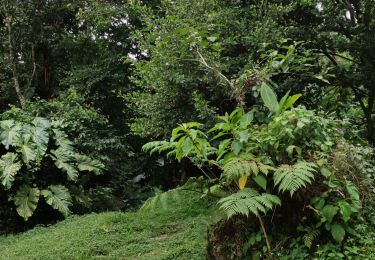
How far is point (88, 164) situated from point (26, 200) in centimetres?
151

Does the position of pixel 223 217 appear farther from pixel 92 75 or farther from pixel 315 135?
pixel 92 75

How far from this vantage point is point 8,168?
7742mm

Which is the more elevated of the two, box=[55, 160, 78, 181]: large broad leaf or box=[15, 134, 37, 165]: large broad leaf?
box=[15, 134, 37, 165]: large broad leaf

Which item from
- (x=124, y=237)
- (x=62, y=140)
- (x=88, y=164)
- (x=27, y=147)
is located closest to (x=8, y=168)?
(x=27, y=147)

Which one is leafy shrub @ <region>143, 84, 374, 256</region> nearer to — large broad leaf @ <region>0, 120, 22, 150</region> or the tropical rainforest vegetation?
the tropical rainforest vegetation

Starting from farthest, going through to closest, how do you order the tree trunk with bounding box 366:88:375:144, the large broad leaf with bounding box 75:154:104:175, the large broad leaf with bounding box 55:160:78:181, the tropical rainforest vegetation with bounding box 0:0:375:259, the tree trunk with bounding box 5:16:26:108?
the tree trunk with bounding box 5:16:26:108, the large broad leaf with bounding box 75:154:104:175, the large broad leaf with bounding box 55:160:78:181, the tree trunk with bounding box 366:88:375:144, the tropical rainforest vegetation with bounding box 0:0:375:259

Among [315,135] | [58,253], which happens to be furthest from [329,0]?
[58,253]

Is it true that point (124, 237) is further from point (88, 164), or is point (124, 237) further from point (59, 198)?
point (88, 164)

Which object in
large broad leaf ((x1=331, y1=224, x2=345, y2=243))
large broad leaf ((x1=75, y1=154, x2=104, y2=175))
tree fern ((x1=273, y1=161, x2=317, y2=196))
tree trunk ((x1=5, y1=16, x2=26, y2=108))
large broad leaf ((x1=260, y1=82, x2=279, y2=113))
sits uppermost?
tree trunk ((x1=5, y1=16, x2=26, y2=108))

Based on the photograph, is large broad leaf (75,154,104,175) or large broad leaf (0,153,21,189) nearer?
large broad leaf (0,153,21,189)

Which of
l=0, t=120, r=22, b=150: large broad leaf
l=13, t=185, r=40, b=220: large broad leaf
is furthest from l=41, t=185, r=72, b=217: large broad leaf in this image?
l=0, t=120, r=22, b=150: large broad leaf

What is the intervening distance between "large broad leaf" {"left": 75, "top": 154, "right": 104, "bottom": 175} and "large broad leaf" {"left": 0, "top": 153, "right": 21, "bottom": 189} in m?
1.30

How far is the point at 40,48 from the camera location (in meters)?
13.0

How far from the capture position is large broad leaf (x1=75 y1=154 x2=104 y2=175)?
8.73 m
